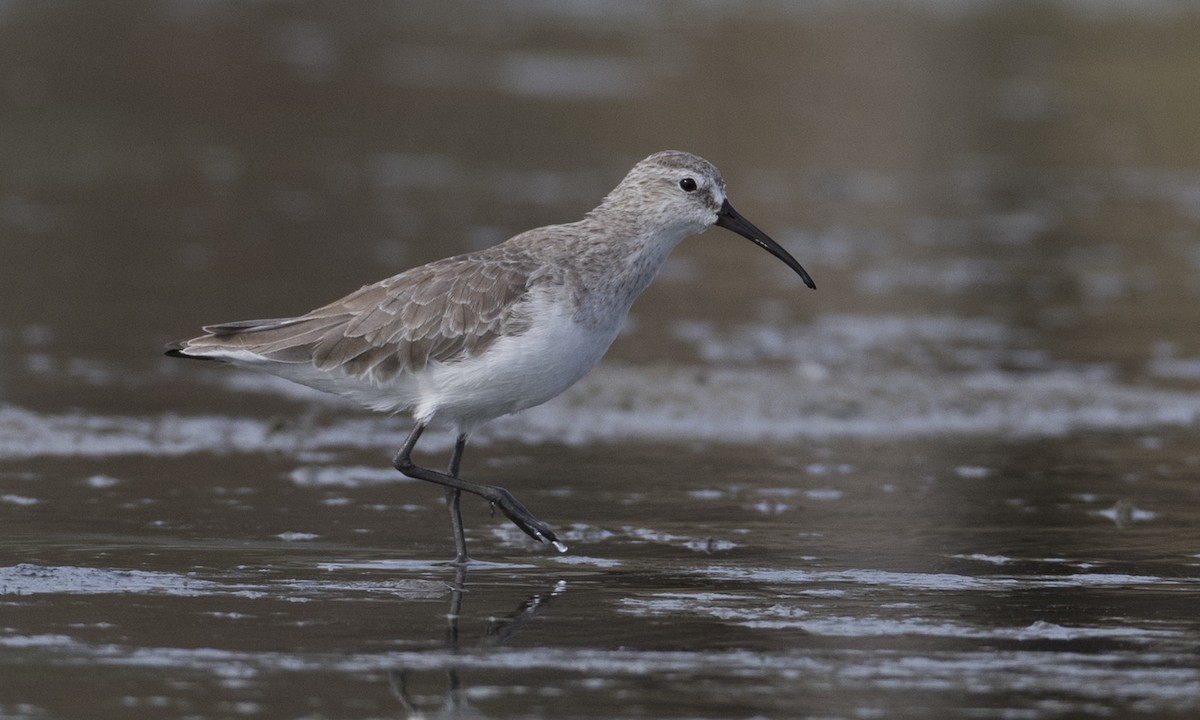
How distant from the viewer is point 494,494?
7.84 m

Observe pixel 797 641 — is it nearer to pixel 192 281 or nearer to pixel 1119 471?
pixel 1119 471

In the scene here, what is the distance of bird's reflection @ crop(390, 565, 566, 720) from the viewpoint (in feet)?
17.7

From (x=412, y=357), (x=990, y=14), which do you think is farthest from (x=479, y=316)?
(x=990, y=14)

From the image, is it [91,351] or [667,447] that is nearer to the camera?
[667,447]

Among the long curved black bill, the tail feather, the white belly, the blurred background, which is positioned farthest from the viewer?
the blurred background

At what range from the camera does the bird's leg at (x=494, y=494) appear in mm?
7688

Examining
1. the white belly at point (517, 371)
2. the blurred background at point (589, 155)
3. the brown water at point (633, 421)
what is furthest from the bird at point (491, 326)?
the blurred background at point (589, 155)

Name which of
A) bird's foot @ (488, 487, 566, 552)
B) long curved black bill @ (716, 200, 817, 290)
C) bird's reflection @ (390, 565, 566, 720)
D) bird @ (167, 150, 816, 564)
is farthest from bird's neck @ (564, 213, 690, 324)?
bird's reflection @ (390, 565, 566, 720)

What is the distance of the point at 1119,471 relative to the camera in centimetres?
946

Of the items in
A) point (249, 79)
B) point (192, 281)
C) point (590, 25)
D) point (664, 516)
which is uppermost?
point (590, 25)

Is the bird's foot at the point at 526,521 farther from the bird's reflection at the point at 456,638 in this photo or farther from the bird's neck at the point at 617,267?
the bird's neck at the point at 617,267

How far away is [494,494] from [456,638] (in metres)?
1.65

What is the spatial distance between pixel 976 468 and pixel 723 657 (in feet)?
12.6

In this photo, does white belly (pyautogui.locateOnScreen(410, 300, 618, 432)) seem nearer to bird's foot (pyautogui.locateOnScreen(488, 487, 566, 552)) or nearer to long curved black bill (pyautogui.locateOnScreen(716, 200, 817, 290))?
bird's foot (pyautogui.locateOnScreen(488, 487, 566, 552))
